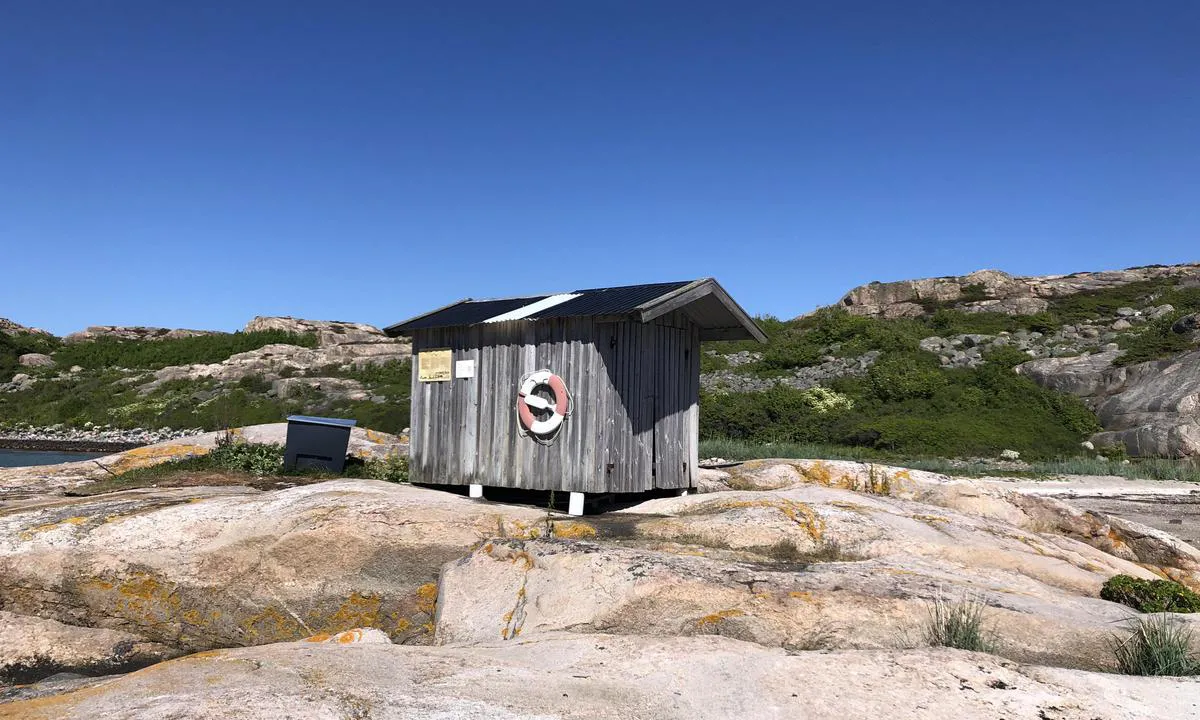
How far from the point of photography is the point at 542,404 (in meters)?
12.4

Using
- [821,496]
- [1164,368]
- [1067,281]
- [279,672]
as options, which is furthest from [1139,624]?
[1067,281]

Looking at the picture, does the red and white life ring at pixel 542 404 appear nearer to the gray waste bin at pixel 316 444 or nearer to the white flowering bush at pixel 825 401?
the gray waste bin at pixel 316 444

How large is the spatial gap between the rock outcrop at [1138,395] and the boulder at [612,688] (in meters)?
26.3

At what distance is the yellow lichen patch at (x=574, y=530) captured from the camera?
10391 mm

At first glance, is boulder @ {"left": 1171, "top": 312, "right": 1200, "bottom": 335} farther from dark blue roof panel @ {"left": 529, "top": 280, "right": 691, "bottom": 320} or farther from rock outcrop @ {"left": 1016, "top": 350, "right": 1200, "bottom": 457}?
dark blue roof panel @ {"left": 529, "top": 280, "right": 691, "bottom": 320}

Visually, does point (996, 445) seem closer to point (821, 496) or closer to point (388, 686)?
point (821, 496)

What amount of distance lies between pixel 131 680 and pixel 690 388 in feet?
34.4

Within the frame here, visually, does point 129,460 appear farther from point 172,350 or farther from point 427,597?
point 172,350

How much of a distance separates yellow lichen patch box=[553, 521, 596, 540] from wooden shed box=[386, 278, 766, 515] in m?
1.26

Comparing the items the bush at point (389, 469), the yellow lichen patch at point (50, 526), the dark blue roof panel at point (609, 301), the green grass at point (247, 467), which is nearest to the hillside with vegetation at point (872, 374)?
the bush at point (389, 469)

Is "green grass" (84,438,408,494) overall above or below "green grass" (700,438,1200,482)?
above

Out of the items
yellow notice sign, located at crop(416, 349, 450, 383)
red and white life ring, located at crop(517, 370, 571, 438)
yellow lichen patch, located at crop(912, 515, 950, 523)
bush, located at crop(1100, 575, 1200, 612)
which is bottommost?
bush, located at crop(1100, 575, 1200, 612)

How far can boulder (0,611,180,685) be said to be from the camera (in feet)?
27.0

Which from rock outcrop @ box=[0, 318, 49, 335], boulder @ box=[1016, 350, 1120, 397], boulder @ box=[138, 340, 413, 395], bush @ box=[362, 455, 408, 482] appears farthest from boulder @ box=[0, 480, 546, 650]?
rock outcrop @ box=[0, 318, 49, 335]
